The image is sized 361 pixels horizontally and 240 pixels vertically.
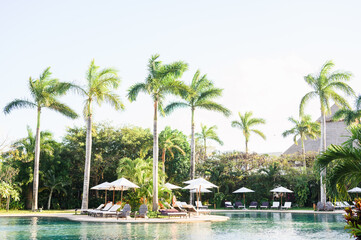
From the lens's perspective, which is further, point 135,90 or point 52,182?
point 52,182

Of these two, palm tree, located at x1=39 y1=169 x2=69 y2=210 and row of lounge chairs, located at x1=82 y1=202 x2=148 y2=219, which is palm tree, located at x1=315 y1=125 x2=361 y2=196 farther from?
palm tree, located at x1=39 y1=169 x2=69 y2=210

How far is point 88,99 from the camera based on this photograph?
25031 mm

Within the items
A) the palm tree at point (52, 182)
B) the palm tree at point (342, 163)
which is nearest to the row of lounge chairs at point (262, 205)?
the palm tree at point (52, 182)

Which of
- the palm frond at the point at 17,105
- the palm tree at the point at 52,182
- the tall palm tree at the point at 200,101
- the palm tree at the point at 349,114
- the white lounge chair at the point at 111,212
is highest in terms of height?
the tall palm tree at the point at 200,101

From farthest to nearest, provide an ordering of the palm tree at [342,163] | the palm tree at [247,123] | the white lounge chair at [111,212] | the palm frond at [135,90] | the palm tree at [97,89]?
the palm tree at [247,123]
the palm tree at [97,89]
the palm frond at [135,90]
the white lounge chair at [111,212]
the palm tree at [342,163]

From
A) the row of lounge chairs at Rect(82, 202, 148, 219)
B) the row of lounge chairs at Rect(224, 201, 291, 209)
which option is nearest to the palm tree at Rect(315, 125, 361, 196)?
the row of lounge chairs at Rect(82, 202, 148, 219)

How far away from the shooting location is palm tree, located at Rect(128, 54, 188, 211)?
23047 millimetres

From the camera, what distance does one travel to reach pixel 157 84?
75.8 feet

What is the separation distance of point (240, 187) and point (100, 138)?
1321 cm

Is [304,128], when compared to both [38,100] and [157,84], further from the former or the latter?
[38,100]

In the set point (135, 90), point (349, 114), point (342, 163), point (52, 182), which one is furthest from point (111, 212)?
point (349, 114)

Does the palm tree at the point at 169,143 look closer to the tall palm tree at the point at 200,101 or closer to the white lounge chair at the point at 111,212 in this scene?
the tall palm tree at the point at 200,101

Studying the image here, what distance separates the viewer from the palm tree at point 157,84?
75.6ft

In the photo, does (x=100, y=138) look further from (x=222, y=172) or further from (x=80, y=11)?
(x=80, y=11)
